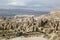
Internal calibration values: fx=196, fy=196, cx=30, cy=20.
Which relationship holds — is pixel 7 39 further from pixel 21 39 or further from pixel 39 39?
pixel 39 39

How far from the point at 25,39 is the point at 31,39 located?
0.89m

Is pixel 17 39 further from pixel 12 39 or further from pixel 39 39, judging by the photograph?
pixel 39 39

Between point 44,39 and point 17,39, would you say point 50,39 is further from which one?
point 17,39

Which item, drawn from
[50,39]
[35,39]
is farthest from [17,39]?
[50,39]

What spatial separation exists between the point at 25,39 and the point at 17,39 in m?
1.22

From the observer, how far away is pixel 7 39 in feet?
93.8

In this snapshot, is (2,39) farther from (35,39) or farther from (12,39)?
(35,39)

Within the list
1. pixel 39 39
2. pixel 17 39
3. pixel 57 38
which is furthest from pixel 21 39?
pixel 57 38

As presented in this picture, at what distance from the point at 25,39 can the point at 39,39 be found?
2082mm

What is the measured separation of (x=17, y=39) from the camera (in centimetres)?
2886

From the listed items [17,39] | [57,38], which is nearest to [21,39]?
[17,39]

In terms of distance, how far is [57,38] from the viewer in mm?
27750

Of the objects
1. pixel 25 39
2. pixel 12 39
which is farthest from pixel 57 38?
pixel 12 39

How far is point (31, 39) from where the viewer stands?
29234mm
